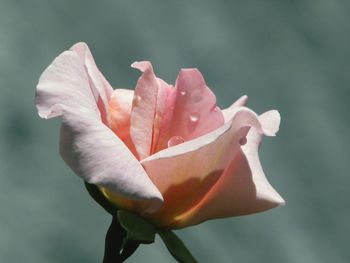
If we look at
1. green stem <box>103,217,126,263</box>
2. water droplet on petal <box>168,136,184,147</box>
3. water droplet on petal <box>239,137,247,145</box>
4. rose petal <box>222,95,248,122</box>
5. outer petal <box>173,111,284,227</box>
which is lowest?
green stem <box>103,217,126,263</box>

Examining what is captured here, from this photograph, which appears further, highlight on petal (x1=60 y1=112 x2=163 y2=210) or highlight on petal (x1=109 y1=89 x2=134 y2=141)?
highlight on petal (x1=109 y1=89 x2=134 y2=141)

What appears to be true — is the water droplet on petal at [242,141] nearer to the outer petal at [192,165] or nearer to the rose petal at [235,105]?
the outer petal at [192,165]

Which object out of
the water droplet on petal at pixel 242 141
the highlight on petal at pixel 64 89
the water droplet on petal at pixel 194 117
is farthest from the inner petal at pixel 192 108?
the highlight on petal at pixel 64 89

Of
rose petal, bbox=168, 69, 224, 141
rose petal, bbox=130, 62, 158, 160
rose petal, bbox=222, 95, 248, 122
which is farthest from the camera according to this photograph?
rose petal, bbox=222, 95, 248, 122

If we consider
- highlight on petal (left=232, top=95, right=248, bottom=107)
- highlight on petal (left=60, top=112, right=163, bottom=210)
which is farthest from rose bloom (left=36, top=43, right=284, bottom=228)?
highlight on petal (left=232, top=95, right=248, bottom=107)

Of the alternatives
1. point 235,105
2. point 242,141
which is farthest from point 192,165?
point 235,105

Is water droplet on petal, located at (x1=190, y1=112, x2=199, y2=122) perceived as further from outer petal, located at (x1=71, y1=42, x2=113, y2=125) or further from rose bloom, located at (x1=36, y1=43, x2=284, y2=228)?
outer petal, located at (x1=71, y1=42, x2=113, y2=125)
